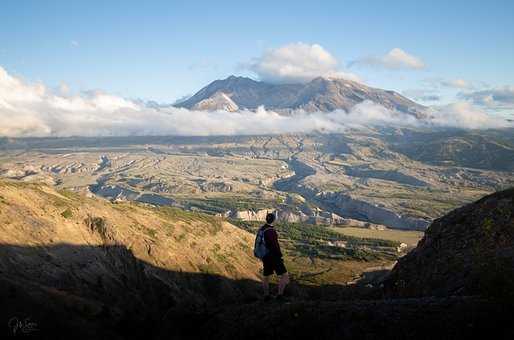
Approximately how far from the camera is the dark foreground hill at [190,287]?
14.8 metres

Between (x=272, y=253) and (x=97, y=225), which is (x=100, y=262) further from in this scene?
(x=272, y=253)

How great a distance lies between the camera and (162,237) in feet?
259

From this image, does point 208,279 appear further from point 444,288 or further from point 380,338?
point 380,338

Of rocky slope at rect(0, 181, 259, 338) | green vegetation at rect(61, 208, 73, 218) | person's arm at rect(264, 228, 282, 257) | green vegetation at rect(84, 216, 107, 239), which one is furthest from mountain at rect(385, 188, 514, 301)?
green vegetation at rect(61, 208, 73, 218)

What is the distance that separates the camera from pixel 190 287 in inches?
2717

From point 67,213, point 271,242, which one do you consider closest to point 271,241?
point 271,242

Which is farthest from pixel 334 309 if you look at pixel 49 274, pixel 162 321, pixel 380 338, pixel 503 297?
pixel 49 274

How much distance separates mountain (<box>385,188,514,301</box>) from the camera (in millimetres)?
25234

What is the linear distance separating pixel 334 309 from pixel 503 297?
17.5ft

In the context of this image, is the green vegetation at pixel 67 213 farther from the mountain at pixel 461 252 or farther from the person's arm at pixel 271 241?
the person's arm at pixel 271 241
